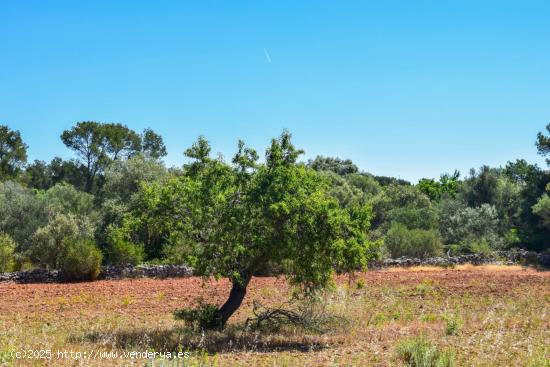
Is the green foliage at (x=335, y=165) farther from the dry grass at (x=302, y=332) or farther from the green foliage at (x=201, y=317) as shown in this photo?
the green foliage at (x=201, y=317)

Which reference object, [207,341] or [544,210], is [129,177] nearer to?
[207,341]

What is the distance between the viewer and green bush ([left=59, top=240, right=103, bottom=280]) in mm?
27859

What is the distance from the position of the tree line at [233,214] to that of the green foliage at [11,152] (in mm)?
103

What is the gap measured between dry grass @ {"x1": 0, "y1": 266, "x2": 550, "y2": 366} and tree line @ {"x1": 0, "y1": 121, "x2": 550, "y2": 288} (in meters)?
1.84

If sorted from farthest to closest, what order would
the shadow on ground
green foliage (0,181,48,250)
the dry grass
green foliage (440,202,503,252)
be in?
green foliage (440,202,503,252), green foliage (0,181,48,250), the shadow on ground, the dry grass

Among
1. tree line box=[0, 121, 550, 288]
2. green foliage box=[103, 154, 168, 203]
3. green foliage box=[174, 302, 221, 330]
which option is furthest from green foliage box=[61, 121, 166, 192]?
green foliage box=[174, 302, 221, 330]

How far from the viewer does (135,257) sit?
31.6 metres

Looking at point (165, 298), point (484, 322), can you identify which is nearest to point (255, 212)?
point (484, 322)

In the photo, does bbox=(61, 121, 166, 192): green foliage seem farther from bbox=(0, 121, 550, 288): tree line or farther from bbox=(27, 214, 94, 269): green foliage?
bbox=(27, 214, 94, 269): green foliage

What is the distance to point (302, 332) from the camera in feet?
50.3

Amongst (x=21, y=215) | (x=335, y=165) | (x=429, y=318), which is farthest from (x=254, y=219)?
(x=335, y=165)

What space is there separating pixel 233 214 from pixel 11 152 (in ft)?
158

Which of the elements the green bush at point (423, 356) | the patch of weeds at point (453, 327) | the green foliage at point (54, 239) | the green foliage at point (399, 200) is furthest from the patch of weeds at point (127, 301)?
the green foliage at point (399, 200)

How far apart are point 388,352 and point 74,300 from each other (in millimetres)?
13980
